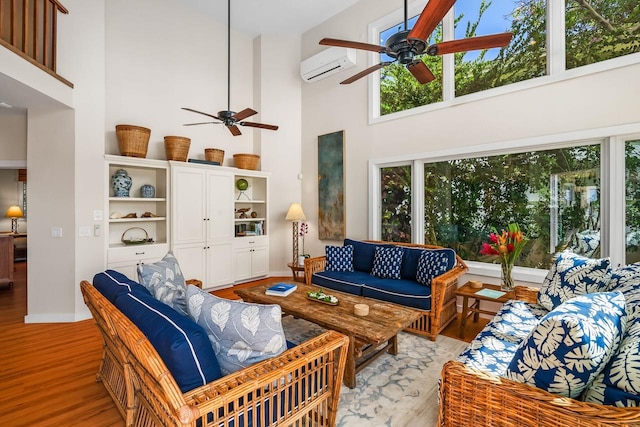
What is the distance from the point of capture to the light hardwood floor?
1950 mm

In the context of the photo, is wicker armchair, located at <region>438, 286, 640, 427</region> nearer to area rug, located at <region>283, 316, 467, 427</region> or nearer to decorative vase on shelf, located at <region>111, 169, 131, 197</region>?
area rug, located at <region>283, 316, 467, 427</region>

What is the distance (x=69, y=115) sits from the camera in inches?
138

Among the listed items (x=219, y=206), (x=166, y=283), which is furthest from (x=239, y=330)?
(x=219, y=206)

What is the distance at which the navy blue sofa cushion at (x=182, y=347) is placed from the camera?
120cm

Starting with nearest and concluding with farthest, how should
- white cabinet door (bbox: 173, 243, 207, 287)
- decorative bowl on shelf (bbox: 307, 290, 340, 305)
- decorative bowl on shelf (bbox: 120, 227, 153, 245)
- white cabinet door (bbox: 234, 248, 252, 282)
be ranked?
decorative bowl on shelf (bbox: 307, 290, 340, 305)
decorative bowl on shelf (bbox: 120, 227, 153, 245)
white cabinet door (bbox: 173, 243, 207, 287)
white cabinet door (bbox: 234, 248, 252, 282)

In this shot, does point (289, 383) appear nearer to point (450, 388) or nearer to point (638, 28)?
point (450, 388)

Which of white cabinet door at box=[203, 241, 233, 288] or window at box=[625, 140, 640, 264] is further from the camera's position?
white cabinet door at box=[203, 241, 233, 288]

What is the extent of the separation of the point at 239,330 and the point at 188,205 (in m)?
3.67

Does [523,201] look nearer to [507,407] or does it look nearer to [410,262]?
[410,262]

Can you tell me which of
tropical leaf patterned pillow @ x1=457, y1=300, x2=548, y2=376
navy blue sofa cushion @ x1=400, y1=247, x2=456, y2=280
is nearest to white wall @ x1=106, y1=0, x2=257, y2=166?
navy blue sofa cushion @ x1=400, y1=247, x2=456, y2=280

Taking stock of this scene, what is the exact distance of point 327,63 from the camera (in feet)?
16.8

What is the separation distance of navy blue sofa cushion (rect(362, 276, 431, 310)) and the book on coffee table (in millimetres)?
948

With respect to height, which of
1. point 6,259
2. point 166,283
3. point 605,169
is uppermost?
point 605,169

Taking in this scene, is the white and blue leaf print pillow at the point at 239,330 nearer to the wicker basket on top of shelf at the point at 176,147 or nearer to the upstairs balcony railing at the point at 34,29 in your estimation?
the upstairs balcony railing at the point at 34,29
